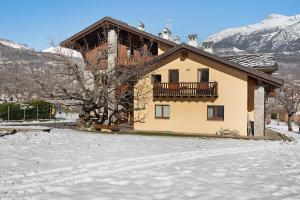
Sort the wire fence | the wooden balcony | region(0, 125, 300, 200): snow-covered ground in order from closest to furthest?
1. region(0, 125, 300, 200): snow-covered ground
2. the wooden balcony
3. the wire fence

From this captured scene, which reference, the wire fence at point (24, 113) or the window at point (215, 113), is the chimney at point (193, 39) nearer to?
the window at point (215, 113)

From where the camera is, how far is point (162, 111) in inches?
1288

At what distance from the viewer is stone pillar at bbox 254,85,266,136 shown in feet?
97.6

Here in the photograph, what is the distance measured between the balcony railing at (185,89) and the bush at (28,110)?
22.2 meters

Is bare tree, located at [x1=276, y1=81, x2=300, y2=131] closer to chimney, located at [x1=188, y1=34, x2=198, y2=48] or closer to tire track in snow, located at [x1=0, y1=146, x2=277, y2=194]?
chimney, located at [x1=188, y1=34, x2=198, y2=48]

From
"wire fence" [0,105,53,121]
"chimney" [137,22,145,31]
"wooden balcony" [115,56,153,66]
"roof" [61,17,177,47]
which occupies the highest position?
"chimney" [137,22,145,31]

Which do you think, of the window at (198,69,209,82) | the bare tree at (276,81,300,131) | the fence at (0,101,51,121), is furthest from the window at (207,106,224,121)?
the fence at (0,101,51,121)

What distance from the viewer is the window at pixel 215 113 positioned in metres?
30.9

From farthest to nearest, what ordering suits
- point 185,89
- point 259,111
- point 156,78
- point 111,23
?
point 111,23 < point 156,78 < point 185,89 < point 259,111

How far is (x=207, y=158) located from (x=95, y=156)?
14.3 ft

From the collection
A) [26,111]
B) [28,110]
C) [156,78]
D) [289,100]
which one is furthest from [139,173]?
[289,100]

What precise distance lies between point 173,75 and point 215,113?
14.9 feet

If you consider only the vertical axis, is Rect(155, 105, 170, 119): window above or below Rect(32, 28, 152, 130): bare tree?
below

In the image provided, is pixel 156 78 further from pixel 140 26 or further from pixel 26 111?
pixel 26 111
